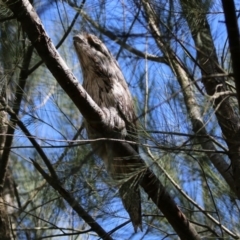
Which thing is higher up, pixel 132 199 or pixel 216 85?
pixel 216 85

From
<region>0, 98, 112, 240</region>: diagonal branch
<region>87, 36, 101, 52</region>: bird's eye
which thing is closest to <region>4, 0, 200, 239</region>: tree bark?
<region>0, 98, 112, 240</region>: diagonal branch

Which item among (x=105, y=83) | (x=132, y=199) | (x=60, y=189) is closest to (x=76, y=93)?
(x=60, y=189)

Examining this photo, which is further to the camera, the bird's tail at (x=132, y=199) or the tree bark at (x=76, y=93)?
the bird's tail at (x=132, y=199)

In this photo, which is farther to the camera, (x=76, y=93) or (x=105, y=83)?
(x=105, y=83)

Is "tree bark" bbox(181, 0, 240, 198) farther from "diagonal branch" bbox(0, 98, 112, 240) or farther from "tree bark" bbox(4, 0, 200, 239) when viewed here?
"diagonal branch" bbox(0, 98, 112, 240)

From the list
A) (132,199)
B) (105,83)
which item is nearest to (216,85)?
(132,199)

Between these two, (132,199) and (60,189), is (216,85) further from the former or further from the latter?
(60,189)

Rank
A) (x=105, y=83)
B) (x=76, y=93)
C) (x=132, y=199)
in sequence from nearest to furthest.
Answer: (x=76, y=93), (x=132, y=199), (x=105, y=83)

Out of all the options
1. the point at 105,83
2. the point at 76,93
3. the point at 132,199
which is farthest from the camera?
the point at 105,83

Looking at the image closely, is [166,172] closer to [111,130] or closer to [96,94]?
[111,130]

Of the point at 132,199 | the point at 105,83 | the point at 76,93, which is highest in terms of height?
the point at 105,83

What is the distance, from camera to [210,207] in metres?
3.36

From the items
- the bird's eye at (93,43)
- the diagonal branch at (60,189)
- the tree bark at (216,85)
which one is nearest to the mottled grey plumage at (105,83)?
the bird's eye at (93,43)

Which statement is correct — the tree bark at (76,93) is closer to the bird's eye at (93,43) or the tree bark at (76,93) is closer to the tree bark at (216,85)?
the tree bark at (216,85)
